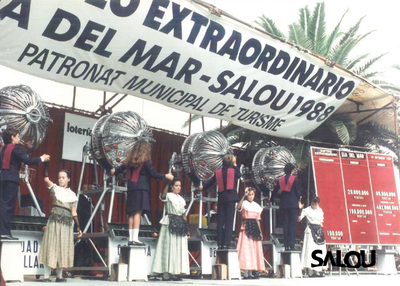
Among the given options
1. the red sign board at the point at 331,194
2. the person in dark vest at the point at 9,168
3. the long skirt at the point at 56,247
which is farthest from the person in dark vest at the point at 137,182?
the red sign board at the point at 331,194

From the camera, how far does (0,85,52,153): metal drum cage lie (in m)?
7.28

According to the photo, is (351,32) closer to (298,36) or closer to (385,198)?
(298,36)

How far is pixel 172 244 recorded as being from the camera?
7.79 m

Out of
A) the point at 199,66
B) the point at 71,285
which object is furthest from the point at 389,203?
the point at 71,285

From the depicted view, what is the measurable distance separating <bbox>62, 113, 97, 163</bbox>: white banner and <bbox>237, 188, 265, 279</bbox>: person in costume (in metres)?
3.03

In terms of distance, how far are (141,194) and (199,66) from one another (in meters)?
2.23

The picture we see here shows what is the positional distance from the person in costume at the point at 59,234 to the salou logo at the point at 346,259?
487 centimetres

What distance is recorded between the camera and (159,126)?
1174 cm

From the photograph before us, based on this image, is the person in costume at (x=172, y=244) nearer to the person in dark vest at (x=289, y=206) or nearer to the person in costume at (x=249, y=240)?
the person in costume at (x=249, y=240)

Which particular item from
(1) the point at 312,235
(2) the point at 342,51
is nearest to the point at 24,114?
(1) the point at 312,235

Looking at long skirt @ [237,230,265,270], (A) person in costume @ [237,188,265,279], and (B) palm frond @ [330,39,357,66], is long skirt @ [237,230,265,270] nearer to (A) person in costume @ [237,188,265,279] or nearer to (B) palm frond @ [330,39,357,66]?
(A) person in costume @ [237,188,265,279]

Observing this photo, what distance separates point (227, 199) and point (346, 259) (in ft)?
14.5

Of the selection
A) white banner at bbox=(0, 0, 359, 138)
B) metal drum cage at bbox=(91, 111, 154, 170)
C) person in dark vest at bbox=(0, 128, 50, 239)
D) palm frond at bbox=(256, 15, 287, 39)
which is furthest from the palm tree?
person in dark vest at bbox=(0, 128, 50, 239)

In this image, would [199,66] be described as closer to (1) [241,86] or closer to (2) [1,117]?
(1) [241,86]
